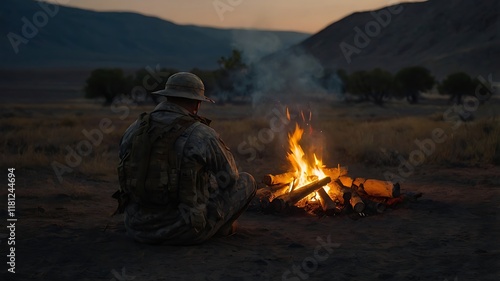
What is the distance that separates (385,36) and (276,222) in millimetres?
150573

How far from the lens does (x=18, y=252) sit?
5.99 m

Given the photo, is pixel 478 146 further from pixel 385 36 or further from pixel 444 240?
pixel 385 36

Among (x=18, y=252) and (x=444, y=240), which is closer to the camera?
(x=18, y=252)

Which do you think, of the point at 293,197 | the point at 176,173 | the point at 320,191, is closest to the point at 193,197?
the point at 176,173

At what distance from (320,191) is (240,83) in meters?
50.3

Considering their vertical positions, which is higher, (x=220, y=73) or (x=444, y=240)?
(x=220, y=73)

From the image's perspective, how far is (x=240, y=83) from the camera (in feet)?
191

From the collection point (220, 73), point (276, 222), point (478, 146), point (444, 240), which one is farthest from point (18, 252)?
point (220, 73)

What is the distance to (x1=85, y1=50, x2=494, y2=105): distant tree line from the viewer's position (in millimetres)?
49719

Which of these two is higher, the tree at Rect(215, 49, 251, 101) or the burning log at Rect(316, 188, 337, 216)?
the tree at Rect(215, 49, 251, 101)

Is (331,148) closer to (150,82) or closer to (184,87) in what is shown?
(184,87)

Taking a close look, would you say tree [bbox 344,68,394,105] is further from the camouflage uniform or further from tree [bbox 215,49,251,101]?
the camouflage uniform

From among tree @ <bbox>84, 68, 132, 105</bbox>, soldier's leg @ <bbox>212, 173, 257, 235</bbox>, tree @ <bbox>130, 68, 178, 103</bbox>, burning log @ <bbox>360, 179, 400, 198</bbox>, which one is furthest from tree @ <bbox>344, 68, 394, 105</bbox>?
soldier's leg @ <bbox>212, 173, 257, 235</bbox>

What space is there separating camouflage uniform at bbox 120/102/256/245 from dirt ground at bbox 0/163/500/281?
0.54 ft
